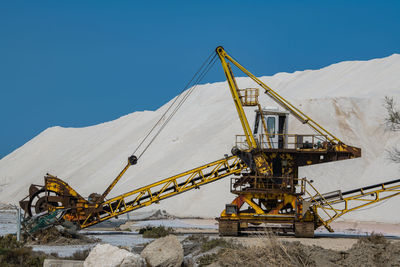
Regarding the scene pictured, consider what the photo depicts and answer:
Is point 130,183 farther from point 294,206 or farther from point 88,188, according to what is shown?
point 294,206

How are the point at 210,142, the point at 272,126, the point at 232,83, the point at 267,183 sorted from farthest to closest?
the point at 210,142
the point at 232,83
the point at 272,126
the point at 267,183

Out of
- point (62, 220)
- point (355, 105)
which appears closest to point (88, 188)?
point (355, 105)

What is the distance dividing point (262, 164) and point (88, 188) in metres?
36.0

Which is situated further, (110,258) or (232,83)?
(232,83)

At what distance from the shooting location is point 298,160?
22266mm

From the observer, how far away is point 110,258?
1164cm

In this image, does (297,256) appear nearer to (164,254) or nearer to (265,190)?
(164,254)

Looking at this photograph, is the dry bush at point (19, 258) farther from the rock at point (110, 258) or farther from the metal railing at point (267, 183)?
the metal railing at point (267, 183)

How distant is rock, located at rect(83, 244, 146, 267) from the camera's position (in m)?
11.6

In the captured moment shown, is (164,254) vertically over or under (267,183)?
under

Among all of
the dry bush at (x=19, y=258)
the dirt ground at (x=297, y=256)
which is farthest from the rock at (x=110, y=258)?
the dry bush at (x=19, y=258)

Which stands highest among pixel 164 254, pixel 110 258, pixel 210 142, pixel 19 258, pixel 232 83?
pixel 232 83

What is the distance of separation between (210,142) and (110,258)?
125ft

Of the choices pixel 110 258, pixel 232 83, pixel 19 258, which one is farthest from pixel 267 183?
pixel 110 258
